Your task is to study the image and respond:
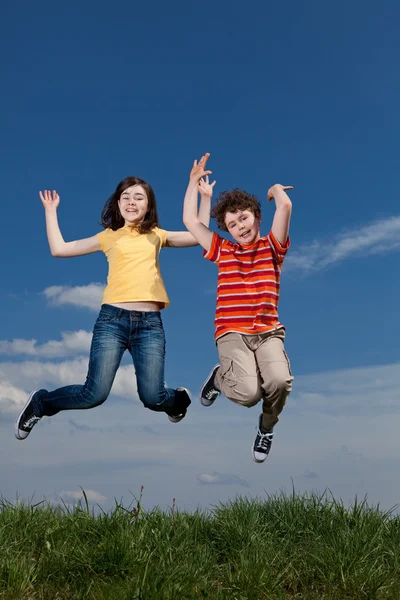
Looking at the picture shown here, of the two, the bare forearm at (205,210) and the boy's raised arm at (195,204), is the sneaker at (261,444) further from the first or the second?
the bare forearm at (205,210)

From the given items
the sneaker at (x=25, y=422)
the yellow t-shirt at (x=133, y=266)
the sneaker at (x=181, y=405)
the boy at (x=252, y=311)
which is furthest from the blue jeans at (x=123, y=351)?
the sneaker at (x=25, y=422)

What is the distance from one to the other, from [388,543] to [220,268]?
3.07 m

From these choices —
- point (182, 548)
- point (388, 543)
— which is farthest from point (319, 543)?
point (182, 548)

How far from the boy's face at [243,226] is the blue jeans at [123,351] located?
118 centimetres

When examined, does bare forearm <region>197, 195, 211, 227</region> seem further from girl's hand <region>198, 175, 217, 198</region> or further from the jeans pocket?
the jeans pocket

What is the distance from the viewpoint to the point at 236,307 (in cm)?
670

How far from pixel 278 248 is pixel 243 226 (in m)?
0.49

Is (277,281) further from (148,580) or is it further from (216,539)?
(148,580)

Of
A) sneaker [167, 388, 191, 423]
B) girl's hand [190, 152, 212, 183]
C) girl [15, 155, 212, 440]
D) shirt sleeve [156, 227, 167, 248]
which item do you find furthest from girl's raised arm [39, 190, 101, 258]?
sneaker [167, 388, 191, 423]

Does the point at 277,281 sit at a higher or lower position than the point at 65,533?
higher

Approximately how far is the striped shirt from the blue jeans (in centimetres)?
68

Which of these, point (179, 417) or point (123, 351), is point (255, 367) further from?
point (123, 351)

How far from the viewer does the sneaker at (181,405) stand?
7.25 m

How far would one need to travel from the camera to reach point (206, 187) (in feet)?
24.1
